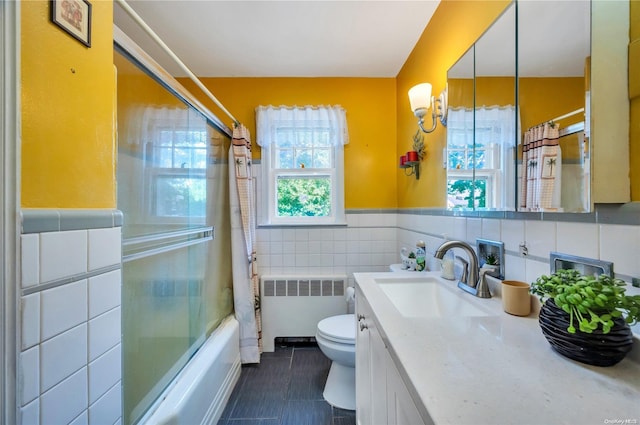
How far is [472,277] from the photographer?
109 cm

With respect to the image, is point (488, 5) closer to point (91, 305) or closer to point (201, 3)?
point (201, 3)

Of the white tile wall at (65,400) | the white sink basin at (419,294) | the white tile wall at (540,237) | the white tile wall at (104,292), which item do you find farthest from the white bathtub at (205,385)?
the white tile wall at (540,237)

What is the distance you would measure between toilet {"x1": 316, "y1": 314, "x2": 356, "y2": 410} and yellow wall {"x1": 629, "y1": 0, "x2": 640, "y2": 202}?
4.39ft

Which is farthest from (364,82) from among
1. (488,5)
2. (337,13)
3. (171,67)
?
(171,67)

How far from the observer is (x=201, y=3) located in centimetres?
151

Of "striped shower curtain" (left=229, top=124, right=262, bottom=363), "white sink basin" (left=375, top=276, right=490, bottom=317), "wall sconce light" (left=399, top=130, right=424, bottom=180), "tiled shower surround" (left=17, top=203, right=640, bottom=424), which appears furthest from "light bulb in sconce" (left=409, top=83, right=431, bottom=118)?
"striped shower curtain" (left=229, top=124, right=262, bottom=363)

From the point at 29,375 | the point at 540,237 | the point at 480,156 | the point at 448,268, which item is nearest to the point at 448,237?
the point at 448,268

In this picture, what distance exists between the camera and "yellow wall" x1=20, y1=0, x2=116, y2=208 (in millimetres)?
531

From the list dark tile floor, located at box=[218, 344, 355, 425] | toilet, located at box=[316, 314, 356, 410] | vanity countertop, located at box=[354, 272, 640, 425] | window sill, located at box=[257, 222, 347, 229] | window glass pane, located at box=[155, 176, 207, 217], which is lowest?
dark tile floor, located at box=[218, 344, 355, 425]

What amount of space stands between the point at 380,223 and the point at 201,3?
1.99 meters

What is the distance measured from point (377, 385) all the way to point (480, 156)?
3.38 ft

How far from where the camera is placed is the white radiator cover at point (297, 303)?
2.15 metres

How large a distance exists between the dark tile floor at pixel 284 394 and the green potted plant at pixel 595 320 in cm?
131

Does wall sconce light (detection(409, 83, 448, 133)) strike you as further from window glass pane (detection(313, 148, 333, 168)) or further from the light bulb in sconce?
window glass pane (detection(313, 148, 333, 168))
